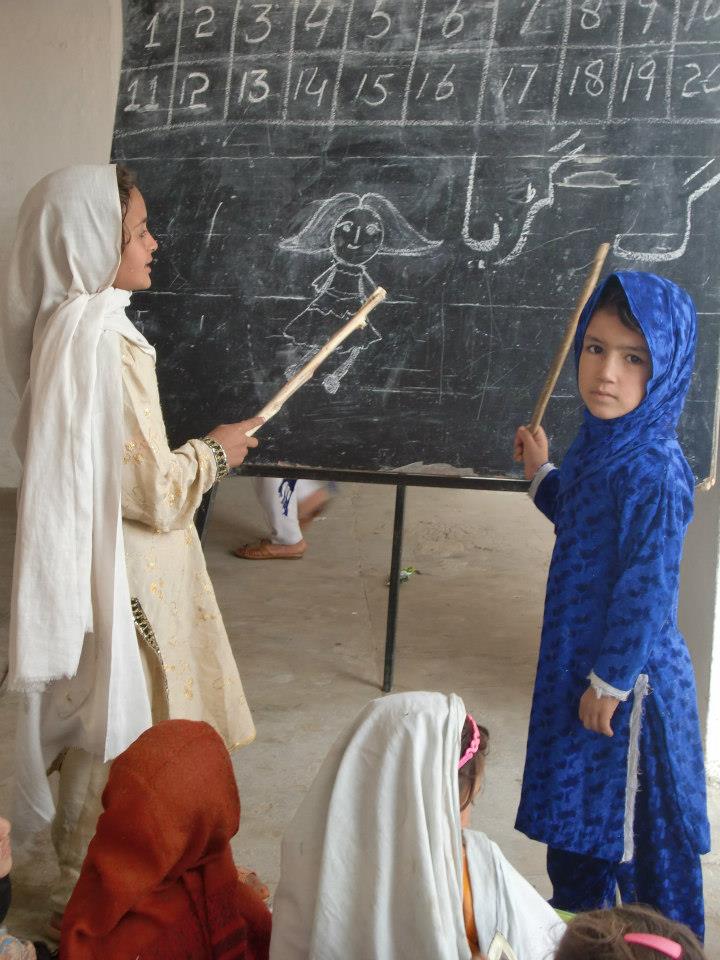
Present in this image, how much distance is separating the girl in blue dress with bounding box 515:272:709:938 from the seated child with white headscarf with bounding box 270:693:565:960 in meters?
0.56

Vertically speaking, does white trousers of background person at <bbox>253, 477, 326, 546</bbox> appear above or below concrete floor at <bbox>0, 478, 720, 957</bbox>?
above

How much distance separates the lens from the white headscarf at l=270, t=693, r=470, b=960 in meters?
1.27

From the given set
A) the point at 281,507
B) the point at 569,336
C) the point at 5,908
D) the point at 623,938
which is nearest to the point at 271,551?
the point at 281,507

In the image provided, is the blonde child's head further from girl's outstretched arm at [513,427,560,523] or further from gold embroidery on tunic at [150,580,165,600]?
gold embroidery on tunic at [150,580,165,600]

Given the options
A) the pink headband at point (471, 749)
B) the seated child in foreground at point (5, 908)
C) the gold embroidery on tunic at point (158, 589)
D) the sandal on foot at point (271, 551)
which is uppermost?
the gold embroidery on tunic at point (158, 589)

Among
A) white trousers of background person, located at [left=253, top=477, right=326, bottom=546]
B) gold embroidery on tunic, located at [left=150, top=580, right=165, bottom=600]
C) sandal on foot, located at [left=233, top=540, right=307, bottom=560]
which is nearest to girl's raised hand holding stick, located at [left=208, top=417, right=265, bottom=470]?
gold embroidery on tunic, located at [left=150, top=580, right=165, bottom=600]

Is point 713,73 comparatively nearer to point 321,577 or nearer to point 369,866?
point 369,866

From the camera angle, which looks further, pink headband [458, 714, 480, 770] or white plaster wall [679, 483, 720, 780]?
white plaster wall [679, 483, 720, 780]

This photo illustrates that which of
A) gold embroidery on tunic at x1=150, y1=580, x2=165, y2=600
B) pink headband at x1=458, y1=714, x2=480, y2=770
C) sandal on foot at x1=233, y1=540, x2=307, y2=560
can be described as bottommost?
sandal on foot at x1=233, y1=540, x2=307, y2=560

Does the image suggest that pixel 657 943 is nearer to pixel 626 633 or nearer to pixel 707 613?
pixel 626 633

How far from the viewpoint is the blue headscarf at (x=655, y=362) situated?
1780 mm

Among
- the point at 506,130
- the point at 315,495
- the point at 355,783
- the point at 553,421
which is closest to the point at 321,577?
the point at 315,495

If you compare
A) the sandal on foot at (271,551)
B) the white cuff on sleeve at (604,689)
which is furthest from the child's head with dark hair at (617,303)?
the sandal on foot at (271,551)

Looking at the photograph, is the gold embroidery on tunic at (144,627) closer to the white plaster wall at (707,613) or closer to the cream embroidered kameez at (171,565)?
the cream embroidered kameez at (171,565)
